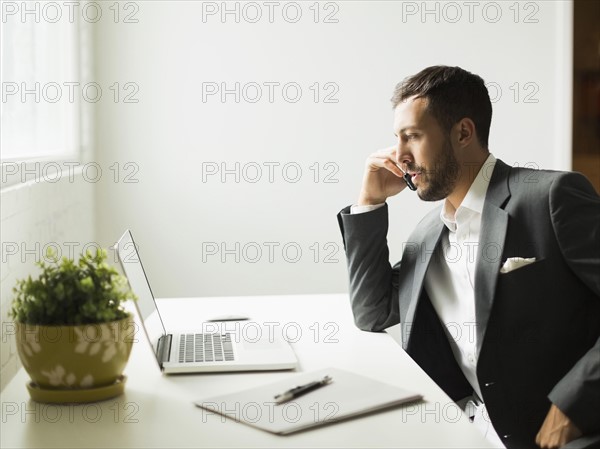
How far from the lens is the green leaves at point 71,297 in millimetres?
1401

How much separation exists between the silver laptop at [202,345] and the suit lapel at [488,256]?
426 mm

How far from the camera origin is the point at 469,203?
6.57ft

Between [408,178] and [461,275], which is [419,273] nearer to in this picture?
[461,275]

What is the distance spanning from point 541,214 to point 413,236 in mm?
436

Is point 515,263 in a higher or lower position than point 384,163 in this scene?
lower

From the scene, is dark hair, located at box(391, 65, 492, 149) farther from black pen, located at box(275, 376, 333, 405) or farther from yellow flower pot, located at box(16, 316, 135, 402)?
yellow flower pot, located at box(16, 316, 135, 402)

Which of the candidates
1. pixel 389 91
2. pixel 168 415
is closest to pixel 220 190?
pixel 389 91

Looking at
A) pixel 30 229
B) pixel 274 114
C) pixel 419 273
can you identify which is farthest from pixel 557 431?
pixel 274 114

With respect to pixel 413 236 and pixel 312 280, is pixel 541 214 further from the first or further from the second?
pixel 312 280

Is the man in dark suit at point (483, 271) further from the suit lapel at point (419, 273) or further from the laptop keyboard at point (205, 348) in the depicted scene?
the laptop keyboard at point (205, 348)

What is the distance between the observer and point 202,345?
1.81m

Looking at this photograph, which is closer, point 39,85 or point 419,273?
point 419,273

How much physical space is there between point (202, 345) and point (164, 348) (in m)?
0.08

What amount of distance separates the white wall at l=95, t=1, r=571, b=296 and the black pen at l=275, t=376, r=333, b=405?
1.89 m
